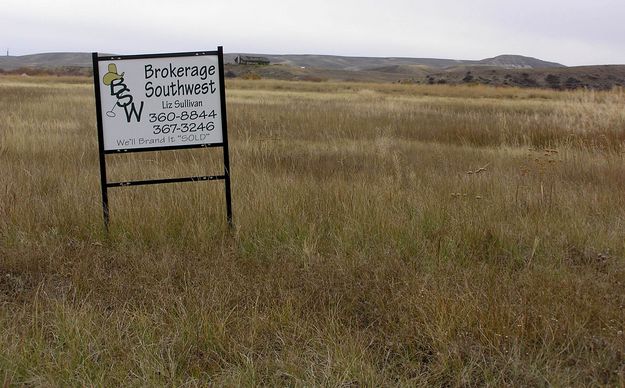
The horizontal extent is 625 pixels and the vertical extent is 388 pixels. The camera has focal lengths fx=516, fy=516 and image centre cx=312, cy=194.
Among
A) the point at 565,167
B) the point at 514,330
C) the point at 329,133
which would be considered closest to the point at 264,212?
the point at 514,330

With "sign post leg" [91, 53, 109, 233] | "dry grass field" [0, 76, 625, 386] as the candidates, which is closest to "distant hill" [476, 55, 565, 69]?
"dry grass field" [0, 76, 625, 386]

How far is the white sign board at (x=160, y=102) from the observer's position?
474cm

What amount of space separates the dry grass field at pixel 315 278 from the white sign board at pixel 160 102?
79 centimetres

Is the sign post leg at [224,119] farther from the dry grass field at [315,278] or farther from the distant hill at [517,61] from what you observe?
the distant hill at [517,61]

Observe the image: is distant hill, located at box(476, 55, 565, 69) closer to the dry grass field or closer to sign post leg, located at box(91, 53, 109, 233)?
the dry grass field

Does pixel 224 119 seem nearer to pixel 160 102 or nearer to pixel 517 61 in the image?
pixel 160 102

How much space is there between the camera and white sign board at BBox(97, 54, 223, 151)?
474cm

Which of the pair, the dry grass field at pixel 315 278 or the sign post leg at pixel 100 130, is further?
the sign post leg at pixel 100 130

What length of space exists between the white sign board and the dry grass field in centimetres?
79

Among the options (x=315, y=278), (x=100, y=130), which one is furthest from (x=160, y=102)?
(x=315, y=278)

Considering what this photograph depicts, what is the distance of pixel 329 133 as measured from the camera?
43.0 ft

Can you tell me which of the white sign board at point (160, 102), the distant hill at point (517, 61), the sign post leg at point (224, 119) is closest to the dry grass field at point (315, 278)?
the sign post leg at point (224, 119)

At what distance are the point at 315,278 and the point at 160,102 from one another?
90.0 inches

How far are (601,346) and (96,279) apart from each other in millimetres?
3394
